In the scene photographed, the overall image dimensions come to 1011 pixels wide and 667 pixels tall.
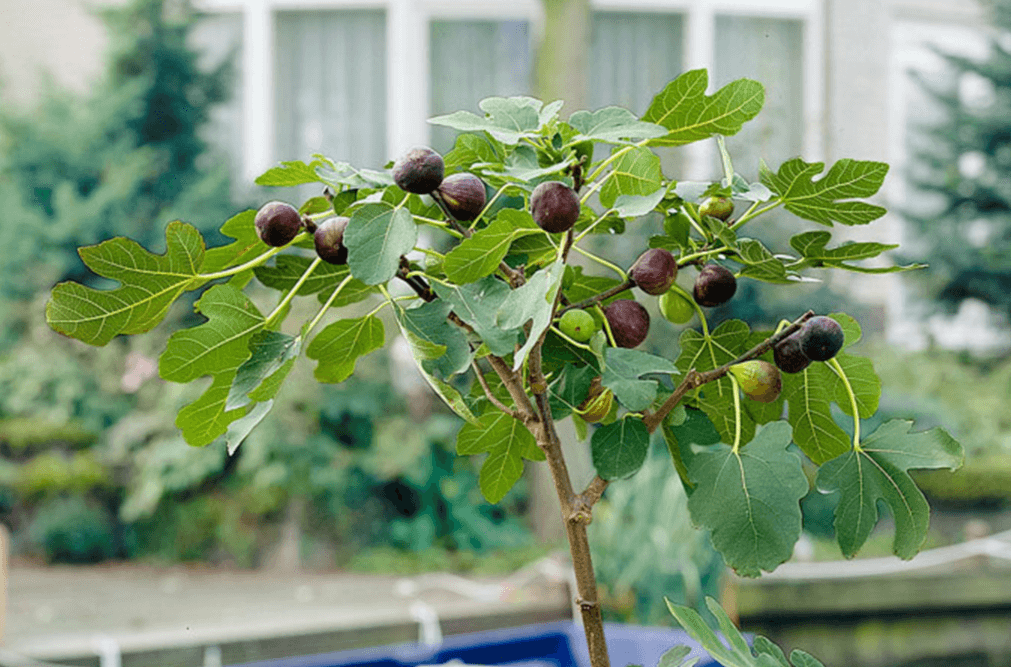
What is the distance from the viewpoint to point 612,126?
48cm

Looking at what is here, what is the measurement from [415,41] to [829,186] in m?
6.16

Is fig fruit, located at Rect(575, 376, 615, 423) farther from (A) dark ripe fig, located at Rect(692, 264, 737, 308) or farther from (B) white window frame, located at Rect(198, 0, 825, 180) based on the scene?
(B) white window frame, located at Rect(198, 0, 825, 180)

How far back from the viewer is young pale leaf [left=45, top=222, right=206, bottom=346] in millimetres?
511

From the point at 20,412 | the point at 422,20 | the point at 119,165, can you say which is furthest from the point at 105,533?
the point at 422,20

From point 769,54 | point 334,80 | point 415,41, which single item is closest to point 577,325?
point 415,41

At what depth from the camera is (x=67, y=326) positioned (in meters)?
0.52

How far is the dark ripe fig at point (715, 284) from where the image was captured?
0.54 m

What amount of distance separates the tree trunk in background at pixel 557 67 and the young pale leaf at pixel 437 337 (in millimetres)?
4430

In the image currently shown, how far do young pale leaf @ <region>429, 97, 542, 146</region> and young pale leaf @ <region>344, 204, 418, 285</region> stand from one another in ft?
0.17

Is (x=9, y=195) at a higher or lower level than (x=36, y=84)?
lower

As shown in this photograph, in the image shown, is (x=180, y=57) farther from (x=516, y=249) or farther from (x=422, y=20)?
(x=516, y=249)

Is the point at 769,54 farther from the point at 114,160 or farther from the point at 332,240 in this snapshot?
the point at 332,240

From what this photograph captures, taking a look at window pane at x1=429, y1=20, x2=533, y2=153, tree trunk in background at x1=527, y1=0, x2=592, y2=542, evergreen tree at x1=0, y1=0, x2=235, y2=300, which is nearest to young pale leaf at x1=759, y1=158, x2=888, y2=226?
tree trunk in background at x1=527, y1=0, x2=592, y2=542

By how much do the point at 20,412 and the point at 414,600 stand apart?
2.28m
